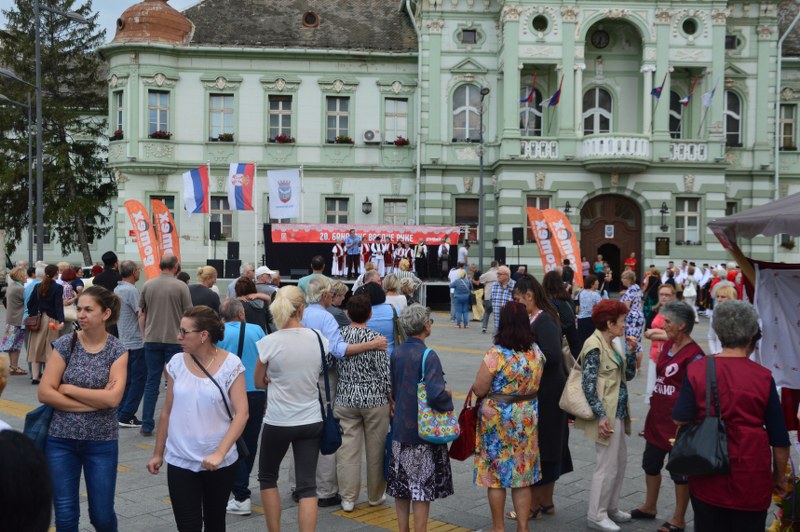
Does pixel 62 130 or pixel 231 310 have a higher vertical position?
pixel 62 130

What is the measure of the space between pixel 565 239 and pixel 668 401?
14.1m

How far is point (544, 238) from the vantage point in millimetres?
20781

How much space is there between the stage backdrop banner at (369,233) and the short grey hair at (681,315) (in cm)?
2248

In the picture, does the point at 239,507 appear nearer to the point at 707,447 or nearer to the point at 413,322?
the point at 413,322

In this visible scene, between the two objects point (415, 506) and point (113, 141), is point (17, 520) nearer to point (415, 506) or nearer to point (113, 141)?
point (415, 506)

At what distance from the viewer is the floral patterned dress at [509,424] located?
5.83 metres

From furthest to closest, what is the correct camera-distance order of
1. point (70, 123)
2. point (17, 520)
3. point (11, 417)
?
point (70, 123) < point (11, 417) < point (17, 520)

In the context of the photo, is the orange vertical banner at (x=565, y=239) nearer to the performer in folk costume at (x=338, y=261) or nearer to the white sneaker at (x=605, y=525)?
the performer in folk costume at (x=338, y=261)

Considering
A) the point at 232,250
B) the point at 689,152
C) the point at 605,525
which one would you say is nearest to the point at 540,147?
the point at 689,152

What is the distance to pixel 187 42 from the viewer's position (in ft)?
108

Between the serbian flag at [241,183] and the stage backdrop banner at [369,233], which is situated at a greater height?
the serbian flag at [241,183]

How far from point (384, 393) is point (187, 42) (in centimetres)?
2938

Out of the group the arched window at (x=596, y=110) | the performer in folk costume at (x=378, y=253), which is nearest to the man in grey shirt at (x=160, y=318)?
the performer in folk costume at (x=378, y=253)

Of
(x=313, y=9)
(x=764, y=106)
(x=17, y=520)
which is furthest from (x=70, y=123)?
(x=17, y=520)
